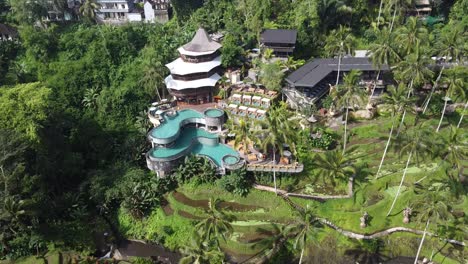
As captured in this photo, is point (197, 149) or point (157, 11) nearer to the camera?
point (197, 149)

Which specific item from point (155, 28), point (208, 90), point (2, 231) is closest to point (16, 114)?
point (2, 231)

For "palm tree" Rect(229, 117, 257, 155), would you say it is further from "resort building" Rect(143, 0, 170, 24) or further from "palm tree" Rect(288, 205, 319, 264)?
"resort building" Rect(143, 0, 170, 24)

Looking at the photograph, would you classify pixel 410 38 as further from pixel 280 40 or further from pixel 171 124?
pixel 171 124

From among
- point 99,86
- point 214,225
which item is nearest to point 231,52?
point 99,86

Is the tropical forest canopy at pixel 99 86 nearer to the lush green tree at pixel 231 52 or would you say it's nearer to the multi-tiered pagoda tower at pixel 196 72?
the lush green tree at pixel 231 52

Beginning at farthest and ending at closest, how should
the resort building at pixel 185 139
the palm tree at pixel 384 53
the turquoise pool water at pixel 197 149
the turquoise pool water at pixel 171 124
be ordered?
1. the palm tree at pixel 384 53
2. the turquoise pool water at pixel 171 124
3. the turquoise pool water at pixel 197 149
4. the resort building at pixel 185 139

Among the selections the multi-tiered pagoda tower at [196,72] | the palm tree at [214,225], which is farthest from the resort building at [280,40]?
the palm tree at [214,225]

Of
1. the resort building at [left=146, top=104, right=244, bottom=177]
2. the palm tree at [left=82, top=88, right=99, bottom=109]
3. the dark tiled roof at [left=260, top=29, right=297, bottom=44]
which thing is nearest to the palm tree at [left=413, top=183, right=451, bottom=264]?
the resort building at [left=146, top=104, right=244, bottom=177]
